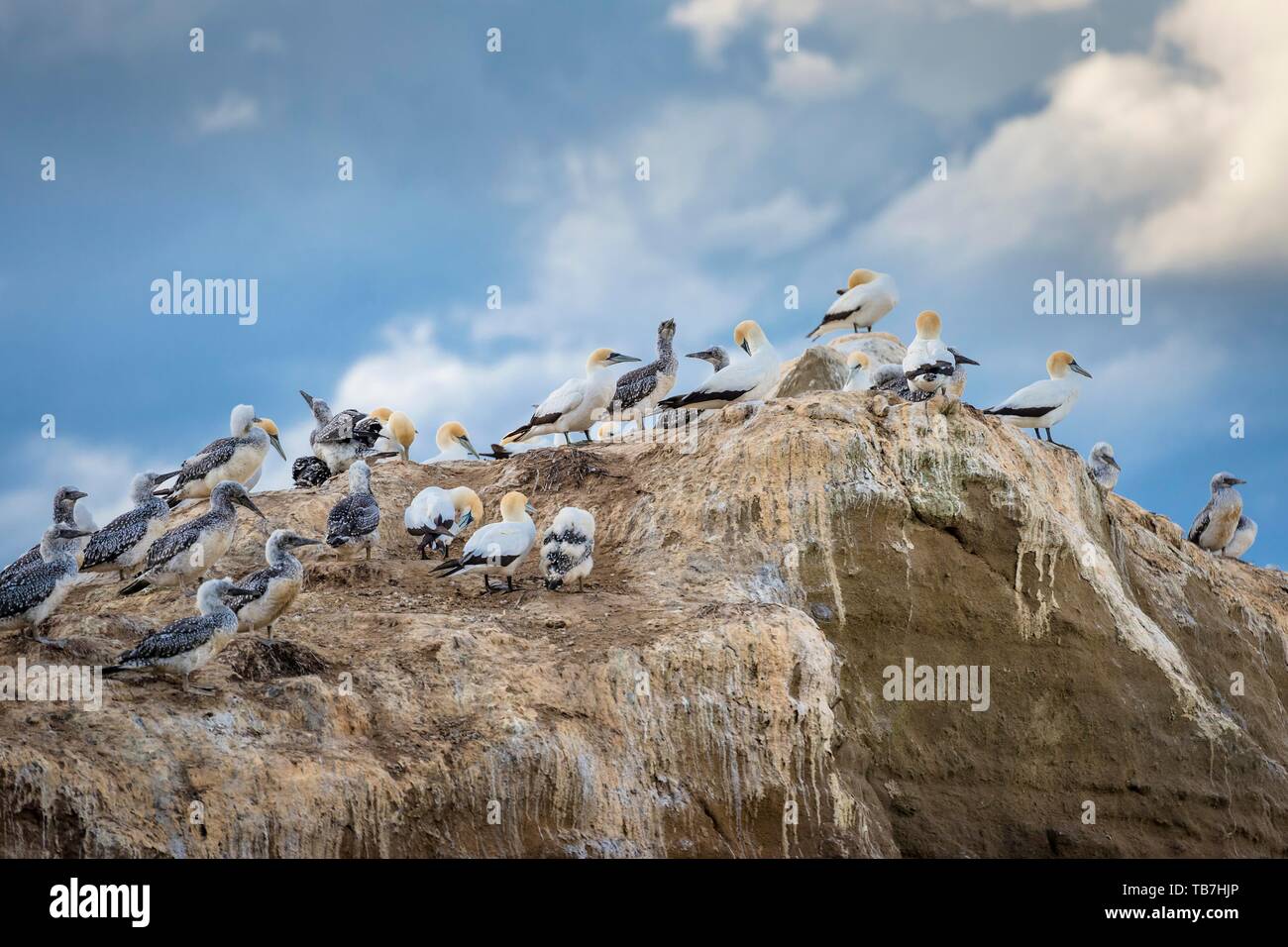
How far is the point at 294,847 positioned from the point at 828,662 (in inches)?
228

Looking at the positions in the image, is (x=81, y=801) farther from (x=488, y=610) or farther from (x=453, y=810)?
(x=488, y=610)

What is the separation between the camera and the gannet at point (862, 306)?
79.7 feet

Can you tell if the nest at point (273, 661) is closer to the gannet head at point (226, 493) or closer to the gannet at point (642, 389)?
the gannet head at point (226, 493)

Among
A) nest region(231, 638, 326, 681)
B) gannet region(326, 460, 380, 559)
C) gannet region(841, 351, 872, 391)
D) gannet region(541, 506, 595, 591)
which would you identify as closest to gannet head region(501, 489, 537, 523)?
gannet region(541, 506, 595, 591)

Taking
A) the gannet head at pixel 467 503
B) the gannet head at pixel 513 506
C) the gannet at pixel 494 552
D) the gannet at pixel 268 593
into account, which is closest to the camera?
the gannet at pixel 268 593

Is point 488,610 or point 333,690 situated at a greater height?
point 488,610

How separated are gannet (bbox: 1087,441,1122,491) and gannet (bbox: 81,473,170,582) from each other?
16.3 metres

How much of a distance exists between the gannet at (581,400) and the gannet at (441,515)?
3.21 m

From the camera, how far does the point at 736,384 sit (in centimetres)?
1814

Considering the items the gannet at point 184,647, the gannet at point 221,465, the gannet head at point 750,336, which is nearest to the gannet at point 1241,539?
the gannet head at point 750,336

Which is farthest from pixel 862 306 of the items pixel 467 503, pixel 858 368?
pixel 467 503

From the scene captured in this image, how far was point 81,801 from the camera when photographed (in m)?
9.61

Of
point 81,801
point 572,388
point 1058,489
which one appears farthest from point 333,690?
point 1058,489

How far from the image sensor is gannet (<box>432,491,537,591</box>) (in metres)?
14.2
